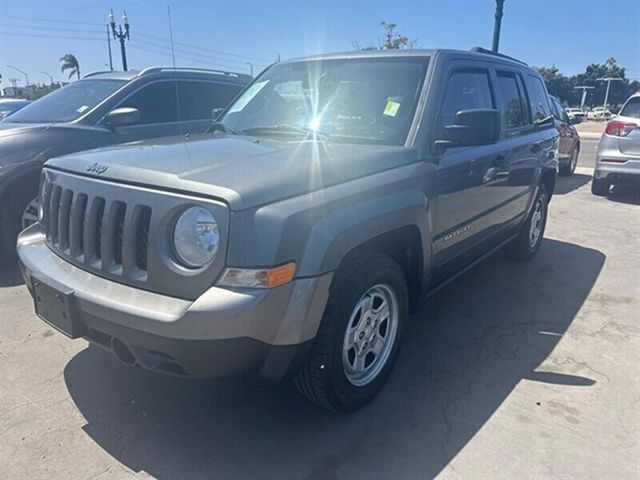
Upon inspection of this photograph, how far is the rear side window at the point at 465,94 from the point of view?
3313 millimetres

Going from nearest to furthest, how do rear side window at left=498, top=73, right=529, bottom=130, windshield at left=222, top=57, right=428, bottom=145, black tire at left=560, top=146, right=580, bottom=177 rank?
windshield at left=222, top=57, right=428, bottom=145 → rear side window at left=498, top=73, right=529, bottom=130 → black tire at left=560, top=146, right=580, bottom=177

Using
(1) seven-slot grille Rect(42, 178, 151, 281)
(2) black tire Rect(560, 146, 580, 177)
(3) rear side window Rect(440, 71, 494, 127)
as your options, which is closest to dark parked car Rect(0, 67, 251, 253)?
(1) seven-slot grille Rect(42, 178, 151, 281)

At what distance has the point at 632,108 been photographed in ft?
28.3

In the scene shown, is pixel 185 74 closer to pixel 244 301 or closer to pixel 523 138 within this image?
pixel 523 138

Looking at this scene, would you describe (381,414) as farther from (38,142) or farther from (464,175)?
(38,142)

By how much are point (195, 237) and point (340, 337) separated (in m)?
0.86

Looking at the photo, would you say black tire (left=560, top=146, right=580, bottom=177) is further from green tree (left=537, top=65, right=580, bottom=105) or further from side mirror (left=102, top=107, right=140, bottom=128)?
green tree (left=537, top=65, right=580, bottom=105)

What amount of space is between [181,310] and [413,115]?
185cm

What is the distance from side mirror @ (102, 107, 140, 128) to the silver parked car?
756 cm

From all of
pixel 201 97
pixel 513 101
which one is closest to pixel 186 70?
pixel 201 97

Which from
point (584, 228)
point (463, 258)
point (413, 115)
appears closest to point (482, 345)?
point (463, 258)

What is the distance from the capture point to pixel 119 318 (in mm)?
2191

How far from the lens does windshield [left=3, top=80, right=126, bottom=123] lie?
5422mm

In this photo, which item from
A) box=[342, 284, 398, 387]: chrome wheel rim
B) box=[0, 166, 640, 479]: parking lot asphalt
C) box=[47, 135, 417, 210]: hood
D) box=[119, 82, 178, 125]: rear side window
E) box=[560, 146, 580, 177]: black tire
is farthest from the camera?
box=[560, 146, 580, 177]: black tire
